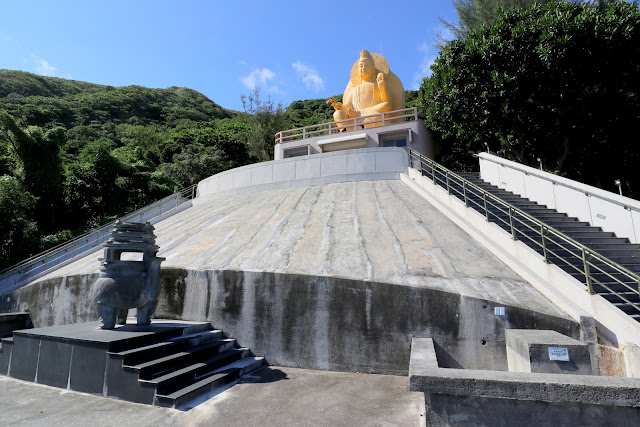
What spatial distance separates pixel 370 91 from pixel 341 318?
16.8 meters

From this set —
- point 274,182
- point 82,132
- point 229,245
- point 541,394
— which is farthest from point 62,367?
point 82,132

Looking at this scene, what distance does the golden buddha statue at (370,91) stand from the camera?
64.4 feet

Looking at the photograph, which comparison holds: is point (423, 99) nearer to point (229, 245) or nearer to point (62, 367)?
point (229, 245)

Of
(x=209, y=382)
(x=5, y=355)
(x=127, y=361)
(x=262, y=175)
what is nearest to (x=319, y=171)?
(x=262, y=175)

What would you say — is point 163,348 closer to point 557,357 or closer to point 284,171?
point 557,357

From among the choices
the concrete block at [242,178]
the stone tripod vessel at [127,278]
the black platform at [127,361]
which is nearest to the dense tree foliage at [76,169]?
the concrete block at [242,178]

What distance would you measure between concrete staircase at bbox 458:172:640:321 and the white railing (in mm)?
202

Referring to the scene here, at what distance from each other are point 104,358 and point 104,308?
1.24m

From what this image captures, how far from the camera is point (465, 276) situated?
6480 millimetres

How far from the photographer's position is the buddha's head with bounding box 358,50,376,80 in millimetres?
20469

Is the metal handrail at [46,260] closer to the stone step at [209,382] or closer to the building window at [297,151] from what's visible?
the stone step at [209,382]

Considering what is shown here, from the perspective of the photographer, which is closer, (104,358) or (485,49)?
(104,358)

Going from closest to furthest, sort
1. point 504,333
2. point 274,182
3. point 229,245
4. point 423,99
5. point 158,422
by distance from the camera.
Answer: point 158,422 → point 504,333 → point 229,245 → point 274,182 → point 423,99

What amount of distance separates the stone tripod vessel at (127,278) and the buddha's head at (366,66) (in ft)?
58.1
